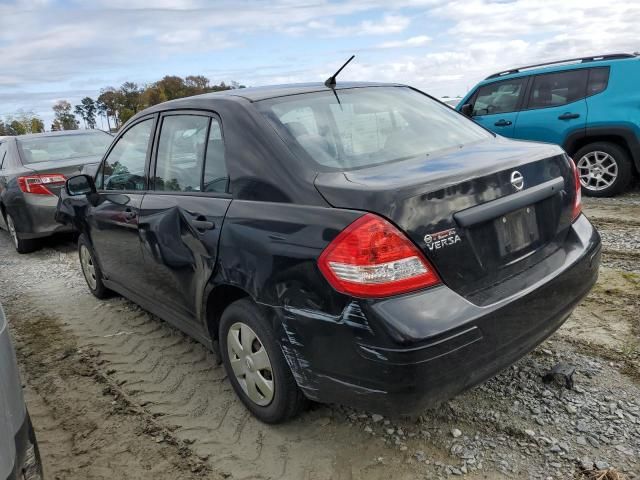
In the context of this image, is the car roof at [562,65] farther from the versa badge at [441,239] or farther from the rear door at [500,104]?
the versa badge at [441,239]

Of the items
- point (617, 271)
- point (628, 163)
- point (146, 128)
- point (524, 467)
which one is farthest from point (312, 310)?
Answer: point (628, 163)

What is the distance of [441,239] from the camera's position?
2.12 meters

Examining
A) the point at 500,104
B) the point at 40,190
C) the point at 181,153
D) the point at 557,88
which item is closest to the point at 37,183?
the point at 40,190

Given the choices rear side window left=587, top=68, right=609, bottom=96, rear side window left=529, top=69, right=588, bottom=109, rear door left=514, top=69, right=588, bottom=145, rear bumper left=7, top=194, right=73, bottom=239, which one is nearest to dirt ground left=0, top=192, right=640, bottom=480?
rear bumper left=7, top=194, right=73, bottom=239

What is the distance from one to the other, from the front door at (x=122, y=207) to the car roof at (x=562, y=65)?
241 inches

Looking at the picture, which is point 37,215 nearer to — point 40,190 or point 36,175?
point 40,190

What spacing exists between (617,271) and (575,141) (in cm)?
342

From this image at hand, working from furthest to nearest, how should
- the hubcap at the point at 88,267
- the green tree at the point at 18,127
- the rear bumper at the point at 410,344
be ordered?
the green tree at the point at 18,127 → the hubcap at the point at 88,267 → the rear bumper at the point at 410,344

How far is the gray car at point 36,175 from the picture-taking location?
666 centimetres

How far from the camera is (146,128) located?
11.8 ft

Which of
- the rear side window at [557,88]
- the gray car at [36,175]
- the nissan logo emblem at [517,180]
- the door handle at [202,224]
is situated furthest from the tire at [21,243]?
the rear side window at [557,88]

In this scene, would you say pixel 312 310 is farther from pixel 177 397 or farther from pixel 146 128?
pixel 146 128

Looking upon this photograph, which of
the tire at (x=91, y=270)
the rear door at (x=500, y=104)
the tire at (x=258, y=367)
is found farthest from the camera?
the rear door at (x=500, y=104)

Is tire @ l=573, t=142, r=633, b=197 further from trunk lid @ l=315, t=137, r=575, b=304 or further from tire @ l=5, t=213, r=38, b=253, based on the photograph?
tire @ l=5, t=213, r=38, b=253
